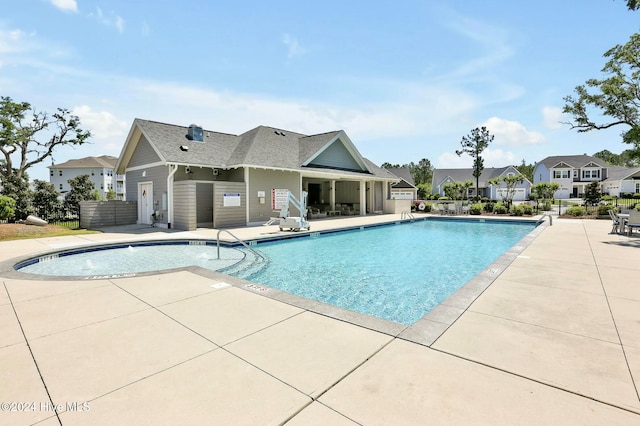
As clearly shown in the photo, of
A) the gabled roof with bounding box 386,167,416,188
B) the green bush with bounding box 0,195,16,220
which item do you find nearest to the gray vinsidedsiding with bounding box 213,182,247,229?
the green bush with bounding box 0,195,16,220

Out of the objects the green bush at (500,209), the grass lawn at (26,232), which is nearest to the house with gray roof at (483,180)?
the green bush at (500,209)

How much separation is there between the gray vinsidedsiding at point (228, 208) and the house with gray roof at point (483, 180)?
4400 cm

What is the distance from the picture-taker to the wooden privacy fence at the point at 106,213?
1482 centimetres

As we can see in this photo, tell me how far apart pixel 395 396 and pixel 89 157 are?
240ft

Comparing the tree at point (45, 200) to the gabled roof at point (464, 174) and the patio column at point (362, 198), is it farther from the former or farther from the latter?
the gabled roof at point (464, 174)

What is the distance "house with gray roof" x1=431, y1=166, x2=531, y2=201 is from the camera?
51.9m

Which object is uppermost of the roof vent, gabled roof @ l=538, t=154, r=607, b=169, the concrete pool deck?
gabled roof @ l=538, t=154, r=607, b=169

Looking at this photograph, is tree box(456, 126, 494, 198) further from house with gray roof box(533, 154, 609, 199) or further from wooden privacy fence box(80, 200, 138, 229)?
wooden privacy fence box(80, 200, 138, 229)

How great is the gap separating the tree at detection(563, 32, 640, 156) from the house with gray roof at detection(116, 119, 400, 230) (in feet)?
42.2

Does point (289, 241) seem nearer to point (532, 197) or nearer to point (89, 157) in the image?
point (532, 197)

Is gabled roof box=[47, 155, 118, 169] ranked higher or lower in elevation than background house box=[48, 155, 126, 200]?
higher

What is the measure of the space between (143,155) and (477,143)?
127 feet

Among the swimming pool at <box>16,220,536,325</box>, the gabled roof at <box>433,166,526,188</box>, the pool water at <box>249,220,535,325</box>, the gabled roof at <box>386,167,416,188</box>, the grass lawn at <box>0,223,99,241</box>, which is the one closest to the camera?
the pool water at <box>249,220,535,325</box>

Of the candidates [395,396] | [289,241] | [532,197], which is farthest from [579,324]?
[532,197]
